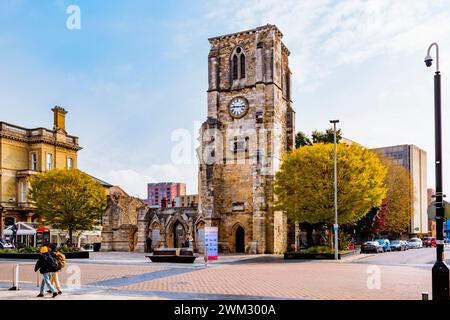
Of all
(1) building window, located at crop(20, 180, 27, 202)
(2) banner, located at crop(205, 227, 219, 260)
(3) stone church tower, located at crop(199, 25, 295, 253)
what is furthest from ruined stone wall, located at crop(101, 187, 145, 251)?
(2) banner, located at crop(205, 227, 219, 260)

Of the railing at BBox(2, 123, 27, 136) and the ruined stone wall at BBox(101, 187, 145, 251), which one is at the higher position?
the railing at BBox(2, 123, 27, 136)

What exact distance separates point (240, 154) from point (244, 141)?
1.31m

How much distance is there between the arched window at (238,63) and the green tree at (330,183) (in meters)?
14.2

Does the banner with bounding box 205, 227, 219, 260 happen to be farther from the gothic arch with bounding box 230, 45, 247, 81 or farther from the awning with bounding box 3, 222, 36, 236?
the gothic arch with bounding box 230, 45, 247, 81

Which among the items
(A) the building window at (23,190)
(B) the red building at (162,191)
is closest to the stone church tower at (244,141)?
(A) the building window at (23,190)

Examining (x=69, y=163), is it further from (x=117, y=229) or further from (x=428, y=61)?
(x=428, y=61)

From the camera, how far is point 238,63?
4775cm

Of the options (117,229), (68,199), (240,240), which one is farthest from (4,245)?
(240,240)

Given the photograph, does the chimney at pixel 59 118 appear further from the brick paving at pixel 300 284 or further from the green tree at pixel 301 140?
the brick paving at pixel 300 284

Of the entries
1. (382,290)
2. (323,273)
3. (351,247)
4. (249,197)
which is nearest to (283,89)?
(249,197)

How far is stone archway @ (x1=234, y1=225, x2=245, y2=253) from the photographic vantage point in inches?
1802

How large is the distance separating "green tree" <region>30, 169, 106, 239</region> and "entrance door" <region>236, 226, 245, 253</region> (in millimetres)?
13704

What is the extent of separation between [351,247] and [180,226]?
16.7m

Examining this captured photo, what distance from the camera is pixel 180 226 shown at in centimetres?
4825
